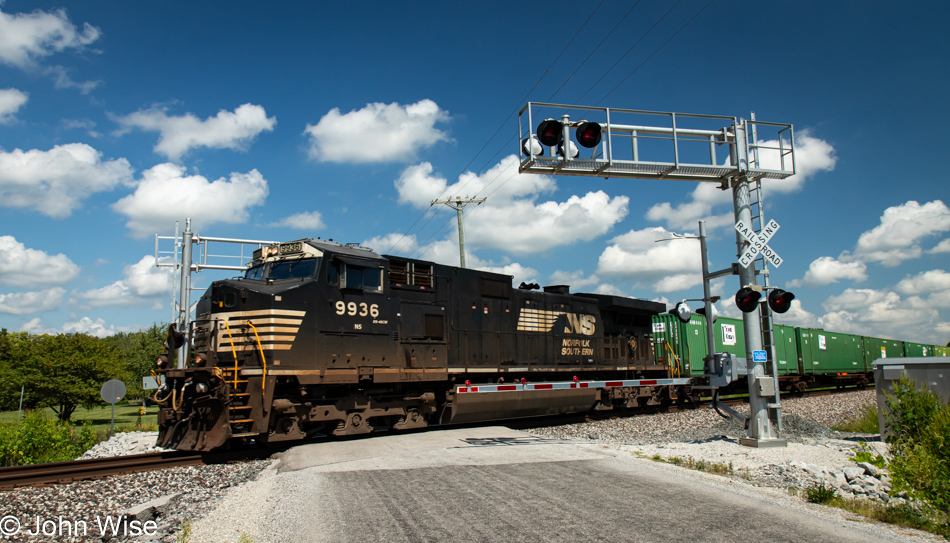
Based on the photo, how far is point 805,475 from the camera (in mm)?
7816

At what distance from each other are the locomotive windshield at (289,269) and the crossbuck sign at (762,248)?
8520 mm

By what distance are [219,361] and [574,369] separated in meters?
10.1

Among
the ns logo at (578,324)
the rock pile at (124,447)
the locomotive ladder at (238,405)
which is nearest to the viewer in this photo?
the locomotive ladder at (238,405)

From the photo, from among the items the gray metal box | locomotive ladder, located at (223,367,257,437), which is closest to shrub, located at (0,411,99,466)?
locomotive ladder, located at (223,367,257,437)

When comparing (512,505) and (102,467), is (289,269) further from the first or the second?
(512,505)

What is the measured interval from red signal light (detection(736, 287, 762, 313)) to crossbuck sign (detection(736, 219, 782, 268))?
58cm

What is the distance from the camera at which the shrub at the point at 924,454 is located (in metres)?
6.24

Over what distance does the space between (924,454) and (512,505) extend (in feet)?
16.4

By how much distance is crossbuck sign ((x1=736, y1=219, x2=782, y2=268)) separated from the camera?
34.8ft

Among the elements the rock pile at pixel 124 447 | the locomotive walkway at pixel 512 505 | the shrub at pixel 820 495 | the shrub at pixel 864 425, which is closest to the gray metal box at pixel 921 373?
the shrub at pixel 864 425

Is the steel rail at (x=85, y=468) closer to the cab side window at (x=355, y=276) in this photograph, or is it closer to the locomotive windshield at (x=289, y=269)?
the locomotive windshield at (x=289, y=269)

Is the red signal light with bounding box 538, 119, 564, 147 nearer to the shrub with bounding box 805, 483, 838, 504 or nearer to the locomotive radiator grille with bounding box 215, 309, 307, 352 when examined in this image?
the locomotive radiator grille with bounding box 215, 309, 307, 352

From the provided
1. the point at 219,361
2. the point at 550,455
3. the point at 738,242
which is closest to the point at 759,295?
the point at 738,242

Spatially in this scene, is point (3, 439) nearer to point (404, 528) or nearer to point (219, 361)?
point (219, 361)
